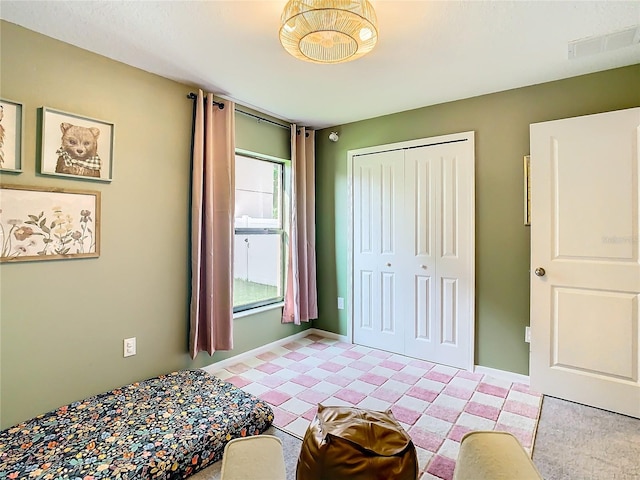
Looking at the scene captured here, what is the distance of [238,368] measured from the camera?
303cm

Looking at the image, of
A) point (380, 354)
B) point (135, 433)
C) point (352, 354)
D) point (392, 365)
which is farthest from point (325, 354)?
point (135, 433)

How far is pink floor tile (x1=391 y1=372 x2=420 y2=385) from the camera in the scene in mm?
2779

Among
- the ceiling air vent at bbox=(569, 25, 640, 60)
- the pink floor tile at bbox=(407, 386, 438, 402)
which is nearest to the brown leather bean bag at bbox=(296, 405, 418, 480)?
the pink floor tile at bbox=(407, 386, 438, 402)

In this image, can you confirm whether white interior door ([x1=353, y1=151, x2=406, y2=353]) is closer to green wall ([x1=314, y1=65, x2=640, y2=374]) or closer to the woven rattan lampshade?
green wall ([x1=314, y1=65, x2=640, y2=374])

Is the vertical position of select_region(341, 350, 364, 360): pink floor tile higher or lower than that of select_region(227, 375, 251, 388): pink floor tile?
higher

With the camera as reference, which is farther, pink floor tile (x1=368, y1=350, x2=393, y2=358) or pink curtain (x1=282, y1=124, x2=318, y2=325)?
pink curtain (x1=282, y1=124, x2=318, y2=325)

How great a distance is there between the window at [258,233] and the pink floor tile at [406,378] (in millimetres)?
1427

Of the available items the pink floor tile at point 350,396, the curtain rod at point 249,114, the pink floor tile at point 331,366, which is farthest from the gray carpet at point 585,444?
the curtain rod at point 249,114

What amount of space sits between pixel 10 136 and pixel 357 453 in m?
2.34

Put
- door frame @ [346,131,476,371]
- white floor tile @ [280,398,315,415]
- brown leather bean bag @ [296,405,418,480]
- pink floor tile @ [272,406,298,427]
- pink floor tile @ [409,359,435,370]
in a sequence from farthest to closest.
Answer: pink floor tile @ [409,359,435,370]
door frame @ [346,131,476,371]
white floor tile @ [280,398,315,415]
pink floor tile @ [272,406,298,427]
brown leather bean bag @ [296,405,418,480]

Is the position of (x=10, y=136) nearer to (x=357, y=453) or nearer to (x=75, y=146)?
(x=75, y=146)

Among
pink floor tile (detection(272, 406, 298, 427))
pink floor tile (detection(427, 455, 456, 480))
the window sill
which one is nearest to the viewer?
pink floor tile (detection(427, 455, 456, 480))

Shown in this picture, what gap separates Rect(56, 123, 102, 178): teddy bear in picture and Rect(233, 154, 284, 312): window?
126cm

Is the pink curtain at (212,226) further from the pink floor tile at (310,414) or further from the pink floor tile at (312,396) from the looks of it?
the pink floor tile at (310,414)
